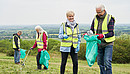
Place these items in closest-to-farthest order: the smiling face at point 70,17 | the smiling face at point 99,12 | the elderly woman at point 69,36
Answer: the smiling face at point 99,12, the smiling face at point 70,17, the elderly woman at point 69,36

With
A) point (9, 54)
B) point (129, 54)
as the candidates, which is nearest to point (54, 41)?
point (9, 54)

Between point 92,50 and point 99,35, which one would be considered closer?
point 99,35

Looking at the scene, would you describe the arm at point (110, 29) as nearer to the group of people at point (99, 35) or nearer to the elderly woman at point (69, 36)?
the group of people at point (99, 35)

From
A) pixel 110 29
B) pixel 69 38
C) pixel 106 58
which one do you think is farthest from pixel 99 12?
pixel 106 58

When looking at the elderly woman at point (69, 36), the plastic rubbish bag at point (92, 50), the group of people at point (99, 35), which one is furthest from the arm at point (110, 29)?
the elderly woman at point (69, 36)

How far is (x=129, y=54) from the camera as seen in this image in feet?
81.6

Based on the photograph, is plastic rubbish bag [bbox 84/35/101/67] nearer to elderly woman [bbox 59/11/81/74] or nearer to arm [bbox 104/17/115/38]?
arm [bbox 104/17/115/38]

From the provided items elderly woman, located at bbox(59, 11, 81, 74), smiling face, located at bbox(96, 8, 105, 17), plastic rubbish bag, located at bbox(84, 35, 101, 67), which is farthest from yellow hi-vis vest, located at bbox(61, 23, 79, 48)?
smiling face, located at bbox(96, 8, 105, 17)

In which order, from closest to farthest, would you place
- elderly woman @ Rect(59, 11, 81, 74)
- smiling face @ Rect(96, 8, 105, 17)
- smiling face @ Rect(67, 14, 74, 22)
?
1. smiling face @ Rect(96, 8, 105, 17)
2. smiling face @ Rect(67, 14, 74, 22)
3. elderly woman @ Rect(59, 11, 81, 74)

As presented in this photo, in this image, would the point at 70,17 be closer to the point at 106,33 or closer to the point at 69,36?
the point at 69,36

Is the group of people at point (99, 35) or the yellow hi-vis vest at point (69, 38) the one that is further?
the yellow hi-vis vest at point (69, 38)

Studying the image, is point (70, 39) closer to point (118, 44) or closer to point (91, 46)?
point (91, 46)

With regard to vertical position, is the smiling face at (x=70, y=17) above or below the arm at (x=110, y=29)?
above

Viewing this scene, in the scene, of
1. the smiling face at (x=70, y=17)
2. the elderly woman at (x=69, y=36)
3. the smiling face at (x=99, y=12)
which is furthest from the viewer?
the elderly woman at (x=69, y=36)
